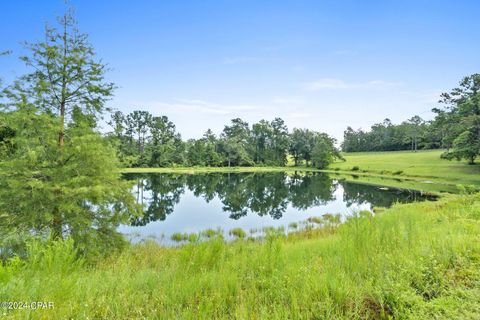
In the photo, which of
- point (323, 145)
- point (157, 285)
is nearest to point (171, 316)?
point (157, 285)

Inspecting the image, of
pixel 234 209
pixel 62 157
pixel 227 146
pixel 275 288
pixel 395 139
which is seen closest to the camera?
pixel 275 288

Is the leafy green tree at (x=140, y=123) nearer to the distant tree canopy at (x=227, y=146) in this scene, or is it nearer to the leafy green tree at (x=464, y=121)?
the distant tree canopy at (x=227, y=146)

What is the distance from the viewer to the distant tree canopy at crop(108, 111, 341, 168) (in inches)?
2813

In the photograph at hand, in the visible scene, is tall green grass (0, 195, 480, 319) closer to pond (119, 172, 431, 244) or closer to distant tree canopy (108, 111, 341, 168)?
pond (119, 172, 431, 244)

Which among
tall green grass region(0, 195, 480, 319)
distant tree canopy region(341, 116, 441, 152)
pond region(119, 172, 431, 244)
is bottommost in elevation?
pond region(119, 172, 431, 244)

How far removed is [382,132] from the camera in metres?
102

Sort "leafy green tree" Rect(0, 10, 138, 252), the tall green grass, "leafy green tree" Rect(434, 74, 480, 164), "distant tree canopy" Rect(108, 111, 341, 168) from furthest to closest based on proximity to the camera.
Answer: "distant tree canopy" Rect(108, 111, 341, 168), "leafy green tree" Rect(434, 74, 480, 164), "leafy green tree" Rect(0, 10, 138, 252), the tall green grass

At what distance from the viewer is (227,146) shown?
7700 centimetres

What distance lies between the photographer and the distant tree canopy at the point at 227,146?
71.4m

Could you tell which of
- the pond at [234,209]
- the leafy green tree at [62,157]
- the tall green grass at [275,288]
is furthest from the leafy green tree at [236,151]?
the tall green grass at [275,288]

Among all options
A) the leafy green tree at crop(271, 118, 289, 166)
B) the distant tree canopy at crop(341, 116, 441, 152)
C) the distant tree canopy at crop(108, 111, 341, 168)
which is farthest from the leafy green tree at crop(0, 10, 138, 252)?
the distant tree canopy at crop(341, 116, 441, 152)

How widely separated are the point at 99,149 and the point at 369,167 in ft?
186

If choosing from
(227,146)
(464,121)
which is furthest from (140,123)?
(464,121)

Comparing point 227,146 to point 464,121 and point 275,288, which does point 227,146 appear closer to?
point 464,121
